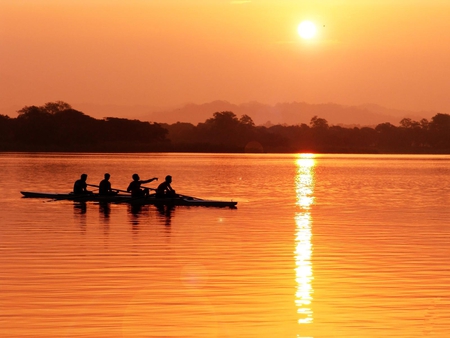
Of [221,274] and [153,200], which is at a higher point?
[153,200]

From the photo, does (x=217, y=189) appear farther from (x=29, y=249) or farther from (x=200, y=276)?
(x=200, y=276)

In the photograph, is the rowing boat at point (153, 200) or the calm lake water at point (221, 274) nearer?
the calm lake water at point (221, 274)

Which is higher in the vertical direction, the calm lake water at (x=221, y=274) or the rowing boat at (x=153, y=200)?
the rowing boat at (x=153, y=200)

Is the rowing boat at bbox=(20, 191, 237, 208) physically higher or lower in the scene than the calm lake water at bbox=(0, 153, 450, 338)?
higher

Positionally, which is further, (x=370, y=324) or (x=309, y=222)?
(x=309, y=222)

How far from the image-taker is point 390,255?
75.9 ft

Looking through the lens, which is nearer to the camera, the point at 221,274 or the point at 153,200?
the point at 221,274

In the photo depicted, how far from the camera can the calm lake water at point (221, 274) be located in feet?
47.9

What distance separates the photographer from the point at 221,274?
19562 mm

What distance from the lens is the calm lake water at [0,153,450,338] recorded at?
14594mm

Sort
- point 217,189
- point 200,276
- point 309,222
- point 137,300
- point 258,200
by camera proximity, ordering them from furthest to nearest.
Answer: point 217,189 < point 258,200 < point 309,222 < point 200,276 < point 137,300

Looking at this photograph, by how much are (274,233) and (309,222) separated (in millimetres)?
5250

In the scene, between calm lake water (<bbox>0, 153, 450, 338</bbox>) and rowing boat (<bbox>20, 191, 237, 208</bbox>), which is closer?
calm lake water (<bbox>0, 153, 450, 338</bbox>)

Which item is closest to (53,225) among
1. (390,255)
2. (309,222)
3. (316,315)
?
(309,222)
